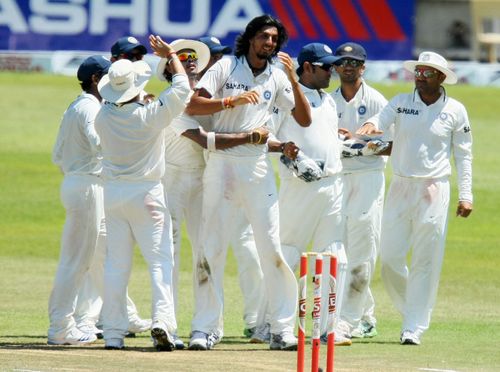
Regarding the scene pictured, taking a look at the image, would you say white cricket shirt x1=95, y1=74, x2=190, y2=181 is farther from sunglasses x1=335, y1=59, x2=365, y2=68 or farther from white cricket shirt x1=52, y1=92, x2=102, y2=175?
sunglasses x1=335, y1=59, x2=365, y2=68

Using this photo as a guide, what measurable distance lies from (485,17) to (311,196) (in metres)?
46.4

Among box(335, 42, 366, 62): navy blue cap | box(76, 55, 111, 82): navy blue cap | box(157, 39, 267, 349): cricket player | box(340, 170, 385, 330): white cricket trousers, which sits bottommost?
box(340, 170, 385, 330): white cricket trousers

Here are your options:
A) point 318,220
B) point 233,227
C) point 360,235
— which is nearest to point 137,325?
point 233,227

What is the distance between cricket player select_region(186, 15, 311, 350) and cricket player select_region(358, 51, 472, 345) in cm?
110

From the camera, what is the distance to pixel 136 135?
9.66 m

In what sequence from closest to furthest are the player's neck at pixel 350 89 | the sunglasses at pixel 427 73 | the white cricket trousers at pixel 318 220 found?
1. the white cricket trousers at pixel 318 220
2. the sunglasses at pixel 427 73
3. the player's neck at pixel 350 89

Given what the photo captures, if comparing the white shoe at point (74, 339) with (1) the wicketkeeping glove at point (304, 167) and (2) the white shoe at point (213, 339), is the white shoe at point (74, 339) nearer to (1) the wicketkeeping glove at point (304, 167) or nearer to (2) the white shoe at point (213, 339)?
(2) the white shoe at point (213, 339)

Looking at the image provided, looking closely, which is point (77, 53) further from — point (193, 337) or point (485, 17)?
point (193, 337)

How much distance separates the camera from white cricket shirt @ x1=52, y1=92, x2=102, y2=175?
10.1m

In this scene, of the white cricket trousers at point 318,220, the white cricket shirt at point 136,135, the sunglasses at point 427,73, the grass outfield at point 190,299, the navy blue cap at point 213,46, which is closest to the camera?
the grass outfield at point 190,299

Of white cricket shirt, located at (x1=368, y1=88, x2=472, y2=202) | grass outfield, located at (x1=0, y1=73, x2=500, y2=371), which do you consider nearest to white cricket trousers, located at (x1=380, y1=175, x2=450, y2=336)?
white cricket shirt, located at (x1=368, y1=88, x2=472, y2=202)

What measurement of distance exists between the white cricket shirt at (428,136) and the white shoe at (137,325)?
2.34 metres

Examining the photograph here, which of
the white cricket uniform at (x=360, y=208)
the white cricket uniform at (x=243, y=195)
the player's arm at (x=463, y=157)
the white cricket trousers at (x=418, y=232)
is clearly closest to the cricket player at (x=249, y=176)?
the white cricket uniform at (x=243, y=195)

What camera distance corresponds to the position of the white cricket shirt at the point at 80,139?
397 inches
